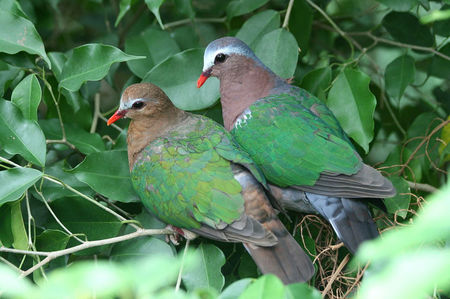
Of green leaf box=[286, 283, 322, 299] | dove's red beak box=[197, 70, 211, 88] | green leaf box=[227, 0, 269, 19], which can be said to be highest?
green leaf box=[227, 0, 269, 19]

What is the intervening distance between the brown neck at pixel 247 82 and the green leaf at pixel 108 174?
1.76ft

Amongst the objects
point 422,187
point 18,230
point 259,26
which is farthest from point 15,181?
point 422,187

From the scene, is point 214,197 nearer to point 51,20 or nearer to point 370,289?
point 370,289

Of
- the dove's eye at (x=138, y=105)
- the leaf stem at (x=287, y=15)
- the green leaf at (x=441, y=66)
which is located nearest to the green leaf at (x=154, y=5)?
the dove's eye at (x=138, y=105)

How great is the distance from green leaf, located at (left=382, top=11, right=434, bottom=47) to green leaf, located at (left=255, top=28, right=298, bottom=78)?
1.87 feet

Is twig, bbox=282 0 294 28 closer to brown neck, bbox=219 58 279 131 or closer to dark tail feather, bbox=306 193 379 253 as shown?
brown neck, bbox=219 58 279 131

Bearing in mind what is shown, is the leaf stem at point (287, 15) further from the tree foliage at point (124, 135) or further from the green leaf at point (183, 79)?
the green leaf at point (183, 79)

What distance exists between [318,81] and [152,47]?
737mm

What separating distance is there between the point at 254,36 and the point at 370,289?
203 centimetres

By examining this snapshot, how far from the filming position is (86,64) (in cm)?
208

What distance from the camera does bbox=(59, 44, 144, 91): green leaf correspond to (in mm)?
2035

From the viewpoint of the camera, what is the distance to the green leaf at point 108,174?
6.50ft

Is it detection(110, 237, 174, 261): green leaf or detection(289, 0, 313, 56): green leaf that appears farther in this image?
detection(289, 0, 313, 56): green leaf

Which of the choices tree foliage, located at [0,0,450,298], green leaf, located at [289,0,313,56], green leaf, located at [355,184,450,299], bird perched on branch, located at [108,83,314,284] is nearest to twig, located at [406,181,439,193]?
tree foliage, located at [0,0,450,298]
